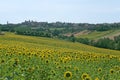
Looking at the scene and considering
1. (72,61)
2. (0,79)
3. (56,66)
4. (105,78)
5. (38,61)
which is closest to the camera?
(0,79)

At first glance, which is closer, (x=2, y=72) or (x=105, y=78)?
(x=2, y=72)

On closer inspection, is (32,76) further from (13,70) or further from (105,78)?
(105,78)

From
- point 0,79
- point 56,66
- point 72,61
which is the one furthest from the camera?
point 72,61

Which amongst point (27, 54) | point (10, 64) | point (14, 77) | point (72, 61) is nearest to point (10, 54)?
Result: point (27, 54)

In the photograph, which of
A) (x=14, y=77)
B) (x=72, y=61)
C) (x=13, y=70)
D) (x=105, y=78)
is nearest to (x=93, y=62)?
(x=72, y=61)

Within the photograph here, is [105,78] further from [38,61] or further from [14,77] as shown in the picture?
[38,61]

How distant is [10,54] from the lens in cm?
1658

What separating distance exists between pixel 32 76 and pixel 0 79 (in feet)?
5.55

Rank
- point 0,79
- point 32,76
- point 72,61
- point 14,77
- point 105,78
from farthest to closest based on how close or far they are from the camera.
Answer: point 72,61 → point 105,78 → point 32,76 → point 14,77 → point 0,79

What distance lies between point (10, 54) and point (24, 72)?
228 inches

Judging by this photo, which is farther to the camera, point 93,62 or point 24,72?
point 93,62

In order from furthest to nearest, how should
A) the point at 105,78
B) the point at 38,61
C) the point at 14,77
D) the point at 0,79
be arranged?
1. the point at 38,61
2. the point at 105,78
3. the point at 14,77
4. the point at 0,79

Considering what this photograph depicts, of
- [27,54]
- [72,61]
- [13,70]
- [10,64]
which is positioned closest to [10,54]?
[27,54]

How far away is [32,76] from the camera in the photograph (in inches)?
416
